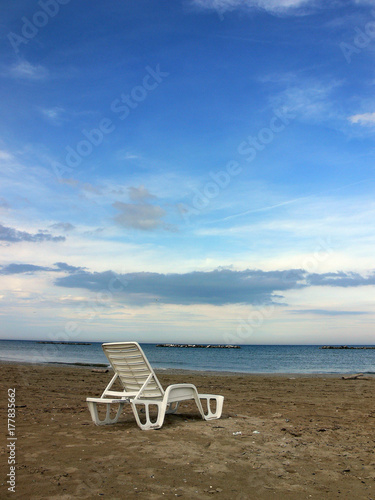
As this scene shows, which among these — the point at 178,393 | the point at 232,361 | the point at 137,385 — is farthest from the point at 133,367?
the point at 232,361

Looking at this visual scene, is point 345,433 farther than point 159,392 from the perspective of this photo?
No

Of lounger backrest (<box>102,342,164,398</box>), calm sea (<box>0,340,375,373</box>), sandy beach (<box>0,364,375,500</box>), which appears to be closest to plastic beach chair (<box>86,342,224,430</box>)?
lounger backrest (<box>102,342,164,398</box>)

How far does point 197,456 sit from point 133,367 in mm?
2145

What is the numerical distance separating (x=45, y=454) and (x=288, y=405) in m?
5.97

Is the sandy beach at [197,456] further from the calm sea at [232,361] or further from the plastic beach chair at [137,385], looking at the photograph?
the calm sea at [232,361]

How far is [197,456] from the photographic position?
4.85 metres

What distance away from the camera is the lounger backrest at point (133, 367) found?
6480mm

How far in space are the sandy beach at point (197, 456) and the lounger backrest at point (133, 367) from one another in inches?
23.4

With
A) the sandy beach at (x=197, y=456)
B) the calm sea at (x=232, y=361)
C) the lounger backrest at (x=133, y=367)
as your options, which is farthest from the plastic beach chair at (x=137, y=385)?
the calm sea at (x=232, y=361)

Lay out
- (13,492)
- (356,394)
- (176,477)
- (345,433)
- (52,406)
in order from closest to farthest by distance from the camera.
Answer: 1. (13,492)
2. (176,477)
3. (345,433)
4. (52,406)
5. (356,394)

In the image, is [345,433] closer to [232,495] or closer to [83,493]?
[232,495]

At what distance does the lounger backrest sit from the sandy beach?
0.60m

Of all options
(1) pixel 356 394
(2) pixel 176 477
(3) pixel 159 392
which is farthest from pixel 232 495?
(1) pixel 356 394

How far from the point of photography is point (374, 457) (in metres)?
4.96
